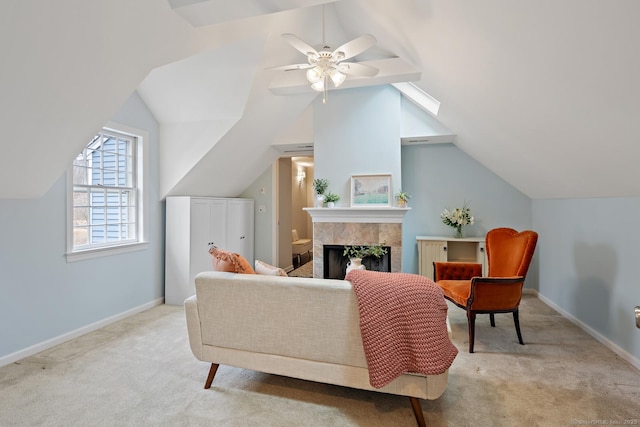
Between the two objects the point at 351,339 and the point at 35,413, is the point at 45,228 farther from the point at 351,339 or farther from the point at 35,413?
the point at 351,339

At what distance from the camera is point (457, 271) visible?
3475 millimetres

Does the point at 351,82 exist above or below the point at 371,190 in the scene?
above

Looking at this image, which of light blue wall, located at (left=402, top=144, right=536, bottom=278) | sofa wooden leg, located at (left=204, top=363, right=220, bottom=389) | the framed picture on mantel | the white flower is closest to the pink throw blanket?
sofa wooden leg, located at (left=204, top=363, right=220, bottom=389)

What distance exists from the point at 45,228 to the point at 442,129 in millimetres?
4760

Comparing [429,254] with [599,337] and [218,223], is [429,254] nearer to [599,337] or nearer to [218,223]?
[599,337]

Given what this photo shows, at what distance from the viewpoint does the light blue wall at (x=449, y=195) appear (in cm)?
474

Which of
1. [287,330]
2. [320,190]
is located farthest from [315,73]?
[320,190]

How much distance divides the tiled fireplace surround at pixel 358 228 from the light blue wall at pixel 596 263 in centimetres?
185

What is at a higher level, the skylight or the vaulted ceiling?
the skylight

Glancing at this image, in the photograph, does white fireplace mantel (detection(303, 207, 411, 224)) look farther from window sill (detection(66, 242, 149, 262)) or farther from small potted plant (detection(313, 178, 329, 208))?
window sill (detection(66, 242, 149, 262))

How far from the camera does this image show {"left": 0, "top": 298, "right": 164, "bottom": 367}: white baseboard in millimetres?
2551

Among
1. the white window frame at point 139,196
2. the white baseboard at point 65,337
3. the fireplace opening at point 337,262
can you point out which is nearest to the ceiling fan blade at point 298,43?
the white window frame at point 139,196

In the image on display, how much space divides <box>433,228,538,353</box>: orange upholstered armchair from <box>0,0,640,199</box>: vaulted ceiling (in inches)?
31.0

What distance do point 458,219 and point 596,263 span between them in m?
1.80
